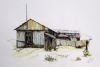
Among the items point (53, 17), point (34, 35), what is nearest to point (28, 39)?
point (34, 35)


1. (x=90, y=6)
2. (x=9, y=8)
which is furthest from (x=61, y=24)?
(x=9, y=8)

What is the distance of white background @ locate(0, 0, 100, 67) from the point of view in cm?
185

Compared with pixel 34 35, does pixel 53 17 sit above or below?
above

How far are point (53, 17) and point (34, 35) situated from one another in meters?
0.22

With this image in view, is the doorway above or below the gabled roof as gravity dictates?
below

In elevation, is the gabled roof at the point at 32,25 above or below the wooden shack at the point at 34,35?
above

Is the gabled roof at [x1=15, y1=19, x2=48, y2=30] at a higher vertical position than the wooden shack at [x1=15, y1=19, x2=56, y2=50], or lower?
higher

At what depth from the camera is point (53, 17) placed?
6.24 ft

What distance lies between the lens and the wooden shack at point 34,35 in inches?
73.2

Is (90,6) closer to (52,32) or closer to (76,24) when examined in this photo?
(76,24)

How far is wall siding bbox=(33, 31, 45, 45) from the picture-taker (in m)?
A: 1.86

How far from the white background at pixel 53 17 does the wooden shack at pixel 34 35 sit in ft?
0.12

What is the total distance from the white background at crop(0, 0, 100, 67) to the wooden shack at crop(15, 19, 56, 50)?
0.04m

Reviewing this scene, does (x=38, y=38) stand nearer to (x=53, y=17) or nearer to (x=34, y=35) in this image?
(x=34, y=35)
